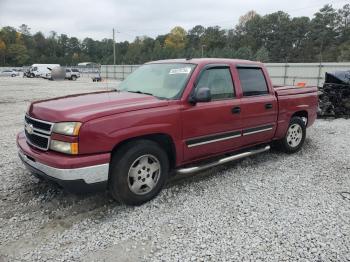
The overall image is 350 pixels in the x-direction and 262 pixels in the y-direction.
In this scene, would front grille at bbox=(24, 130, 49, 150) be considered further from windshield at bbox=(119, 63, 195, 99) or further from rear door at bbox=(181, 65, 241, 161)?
rear door at bbox=(181, 65, 241, 161)

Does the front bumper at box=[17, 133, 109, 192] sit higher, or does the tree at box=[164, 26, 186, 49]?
the tree at box=[164, 26, 186, 49]

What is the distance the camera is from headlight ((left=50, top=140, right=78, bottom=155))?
332 cm

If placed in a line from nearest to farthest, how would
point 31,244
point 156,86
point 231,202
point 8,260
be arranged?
point 8,260 → point 31,244 → point 231,202 → point 156,86

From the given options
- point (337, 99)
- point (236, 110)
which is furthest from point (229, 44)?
point (236, 110)

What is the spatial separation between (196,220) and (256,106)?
7.69ft

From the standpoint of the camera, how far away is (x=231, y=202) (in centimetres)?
409

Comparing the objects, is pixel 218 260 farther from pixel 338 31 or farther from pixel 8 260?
pixel 338 31

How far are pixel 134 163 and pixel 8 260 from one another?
5.20 ft

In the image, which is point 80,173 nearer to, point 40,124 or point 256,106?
point 40,124

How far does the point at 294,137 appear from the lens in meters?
6.27

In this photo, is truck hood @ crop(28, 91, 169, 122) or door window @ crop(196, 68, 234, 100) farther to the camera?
door window @ crop(196, 68, 234, 100)

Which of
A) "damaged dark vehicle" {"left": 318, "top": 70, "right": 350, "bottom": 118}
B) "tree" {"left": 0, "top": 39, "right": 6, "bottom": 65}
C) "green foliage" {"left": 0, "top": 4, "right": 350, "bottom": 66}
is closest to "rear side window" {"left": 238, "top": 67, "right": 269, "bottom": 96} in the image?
"damaged dark vehicle" {"left": 318, "top": 70, "right": 350, "bottom": 118}

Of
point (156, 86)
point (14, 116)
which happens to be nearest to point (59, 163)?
point (156, 86)

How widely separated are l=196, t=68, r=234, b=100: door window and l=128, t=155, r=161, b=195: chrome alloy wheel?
125 cm
